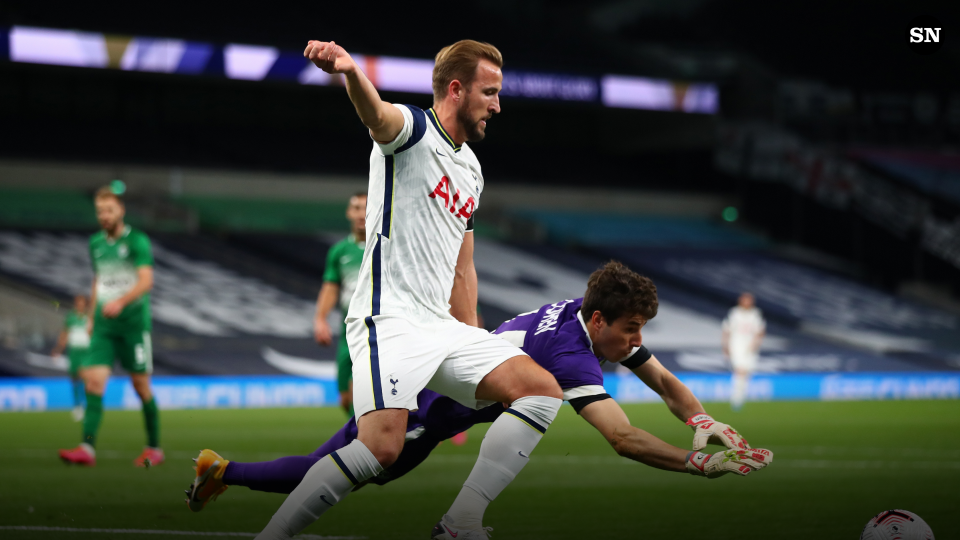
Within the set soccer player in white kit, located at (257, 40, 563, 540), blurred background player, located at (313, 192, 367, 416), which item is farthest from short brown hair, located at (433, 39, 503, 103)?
blurred background player, located at (313, 192, 367, 416)

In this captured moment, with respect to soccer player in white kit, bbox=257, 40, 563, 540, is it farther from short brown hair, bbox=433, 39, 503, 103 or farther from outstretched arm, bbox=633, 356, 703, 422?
outstretched arm, bbox=633, 356, 703, 422

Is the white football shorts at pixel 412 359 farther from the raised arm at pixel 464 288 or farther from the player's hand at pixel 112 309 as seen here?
the player's hand at pixel 112 309

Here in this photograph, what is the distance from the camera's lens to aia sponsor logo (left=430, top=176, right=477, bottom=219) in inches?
161

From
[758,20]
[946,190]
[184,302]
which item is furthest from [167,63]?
[946,190]

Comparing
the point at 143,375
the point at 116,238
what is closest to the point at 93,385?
the point at 143,375

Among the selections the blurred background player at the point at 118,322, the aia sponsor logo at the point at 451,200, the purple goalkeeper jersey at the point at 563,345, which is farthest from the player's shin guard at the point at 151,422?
the aia sponsor logo at the point at 451,200

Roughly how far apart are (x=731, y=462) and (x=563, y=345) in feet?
3.29

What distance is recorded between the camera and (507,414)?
13.7ft

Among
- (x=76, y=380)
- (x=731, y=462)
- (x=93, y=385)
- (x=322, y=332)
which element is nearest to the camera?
(x=731, y=462)

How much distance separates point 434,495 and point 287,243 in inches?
717

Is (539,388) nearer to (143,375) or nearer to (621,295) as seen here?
(621,295)

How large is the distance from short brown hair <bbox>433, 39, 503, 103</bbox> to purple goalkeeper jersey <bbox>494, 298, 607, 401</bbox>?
1.15 metres

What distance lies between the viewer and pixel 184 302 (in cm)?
2058

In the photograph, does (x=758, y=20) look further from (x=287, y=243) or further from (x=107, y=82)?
(x=107, y=82)
